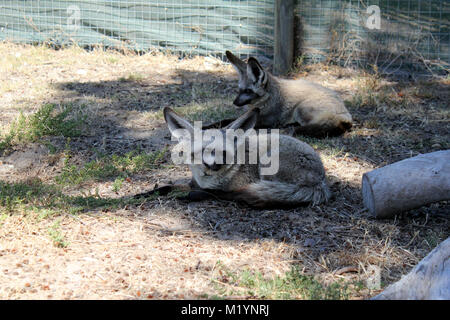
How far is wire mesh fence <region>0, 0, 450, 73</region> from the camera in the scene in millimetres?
8422

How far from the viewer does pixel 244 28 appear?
9.19 meters

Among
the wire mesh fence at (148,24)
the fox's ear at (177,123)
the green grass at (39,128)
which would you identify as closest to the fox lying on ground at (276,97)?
the green grass at (39,128)

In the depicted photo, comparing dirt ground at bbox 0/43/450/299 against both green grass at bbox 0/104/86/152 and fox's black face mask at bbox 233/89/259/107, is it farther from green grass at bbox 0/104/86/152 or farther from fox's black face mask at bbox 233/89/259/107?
fox's black face mask at bbox 233/89/259/107

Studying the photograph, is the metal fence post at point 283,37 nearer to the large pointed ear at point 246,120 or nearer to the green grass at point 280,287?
the large pointed ear at point 246,120

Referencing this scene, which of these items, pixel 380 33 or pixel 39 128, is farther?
pixel 380 33

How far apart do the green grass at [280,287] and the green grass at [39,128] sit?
137 inches

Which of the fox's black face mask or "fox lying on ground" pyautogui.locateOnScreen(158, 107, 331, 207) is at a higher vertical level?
the fox's black face mask

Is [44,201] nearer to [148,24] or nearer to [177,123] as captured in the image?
[177,123]

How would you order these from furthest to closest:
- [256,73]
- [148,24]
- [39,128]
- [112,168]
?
[148,24], [256,73], [39,128], [112,168]

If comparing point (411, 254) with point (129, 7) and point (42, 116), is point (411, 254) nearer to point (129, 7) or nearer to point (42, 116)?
point (42, 116)

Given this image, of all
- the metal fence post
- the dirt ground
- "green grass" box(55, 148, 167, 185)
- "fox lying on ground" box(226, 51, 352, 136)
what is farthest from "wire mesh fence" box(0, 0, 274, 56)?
"green grass" box(55, 148, 167, 185)

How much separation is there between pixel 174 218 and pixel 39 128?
8.70ft

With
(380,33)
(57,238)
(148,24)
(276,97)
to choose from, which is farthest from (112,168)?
(380,33)

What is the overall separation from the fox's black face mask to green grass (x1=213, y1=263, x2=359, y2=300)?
385 centimetres
